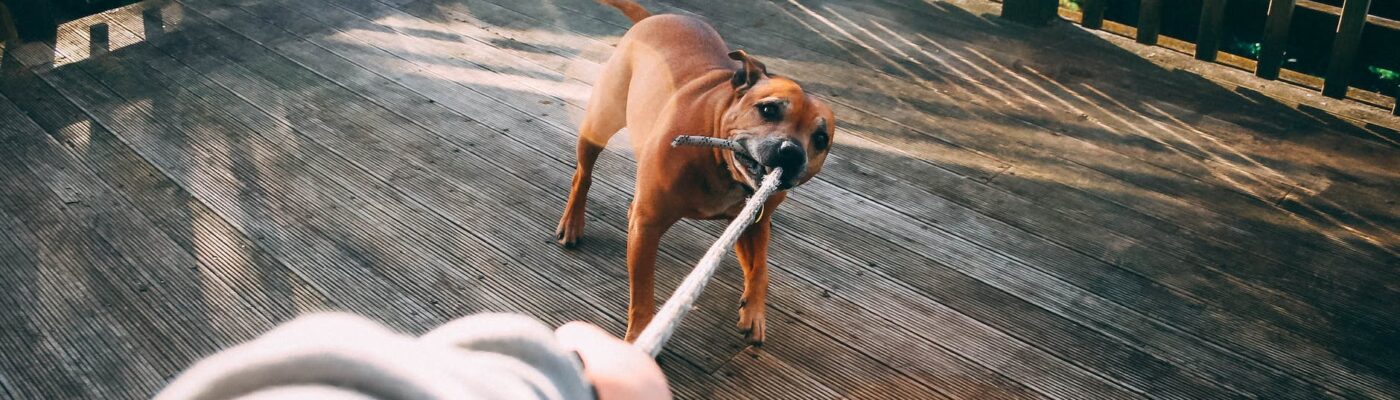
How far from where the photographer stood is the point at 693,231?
326cm

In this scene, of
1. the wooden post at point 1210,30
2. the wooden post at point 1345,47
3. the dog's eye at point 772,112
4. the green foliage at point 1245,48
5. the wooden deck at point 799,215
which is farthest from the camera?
the green foliage at point 1245,48

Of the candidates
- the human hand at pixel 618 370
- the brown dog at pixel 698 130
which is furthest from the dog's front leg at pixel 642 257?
the human hand at pixel 618 370

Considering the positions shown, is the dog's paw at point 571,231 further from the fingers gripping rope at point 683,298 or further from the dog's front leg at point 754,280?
the fingers gripping rope at point 683,298

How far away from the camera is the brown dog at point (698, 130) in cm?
229

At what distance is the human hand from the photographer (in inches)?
26.7

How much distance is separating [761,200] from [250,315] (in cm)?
170

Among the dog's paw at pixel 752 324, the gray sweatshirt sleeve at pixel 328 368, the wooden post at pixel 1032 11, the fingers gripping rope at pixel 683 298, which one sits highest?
the gray sweatshirt sleeve at pixel 328 368

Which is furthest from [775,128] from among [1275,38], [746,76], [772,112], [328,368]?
[1275,38]

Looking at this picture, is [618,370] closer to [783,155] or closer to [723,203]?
[783,155]

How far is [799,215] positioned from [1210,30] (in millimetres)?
2391

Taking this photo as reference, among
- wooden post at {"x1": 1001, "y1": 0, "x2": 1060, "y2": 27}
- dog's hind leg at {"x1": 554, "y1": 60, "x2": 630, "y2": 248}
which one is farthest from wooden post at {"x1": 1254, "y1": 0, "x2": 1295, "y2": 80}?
dog's hind leg at {"x1": 554, "y1": 60, "x2": 630, "y2": 248}

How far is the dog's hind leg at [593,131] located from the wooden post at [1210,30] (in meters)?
2.93

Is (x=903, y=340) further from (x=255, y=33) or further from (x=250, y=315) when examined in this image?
(x=255, y=33)

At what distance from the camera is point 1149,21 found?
4625 millimetres
